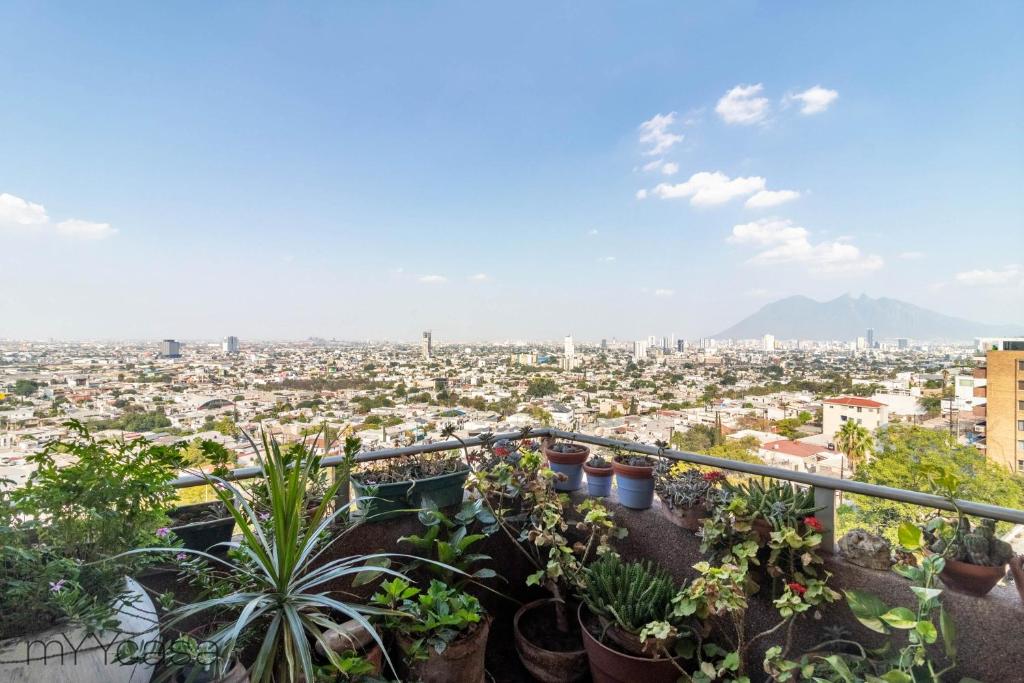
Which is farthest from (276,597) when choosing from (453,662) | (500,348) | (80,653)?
(500,348)

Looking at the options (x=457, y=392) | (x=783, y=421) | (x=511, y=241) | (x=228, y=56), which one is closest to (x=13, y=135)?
(x=228, y=56)

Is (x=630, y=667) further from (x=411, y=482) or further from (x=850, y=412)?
(x=850, y=412)

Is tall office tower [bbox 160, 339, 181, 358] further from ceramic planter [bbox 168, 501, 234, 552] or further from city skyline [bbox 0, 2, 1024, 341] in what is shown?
ceramic planter [bbox 168, 501, 234, 552]

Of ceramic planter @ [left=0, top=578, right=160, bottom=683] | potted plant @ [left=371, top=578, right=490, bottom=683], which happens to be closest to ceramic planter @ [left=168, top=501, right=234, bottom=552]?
ceramic planter @ [left=0, top=578, right=160, bottom=683]

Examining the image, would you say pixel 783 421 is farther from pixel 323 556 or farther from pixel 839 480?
pixel 323 556

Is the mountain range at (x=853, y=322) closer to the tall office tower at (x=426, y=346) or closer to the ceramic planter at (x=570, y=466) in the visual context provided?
the ceramic planter at (x=570, y=466)
